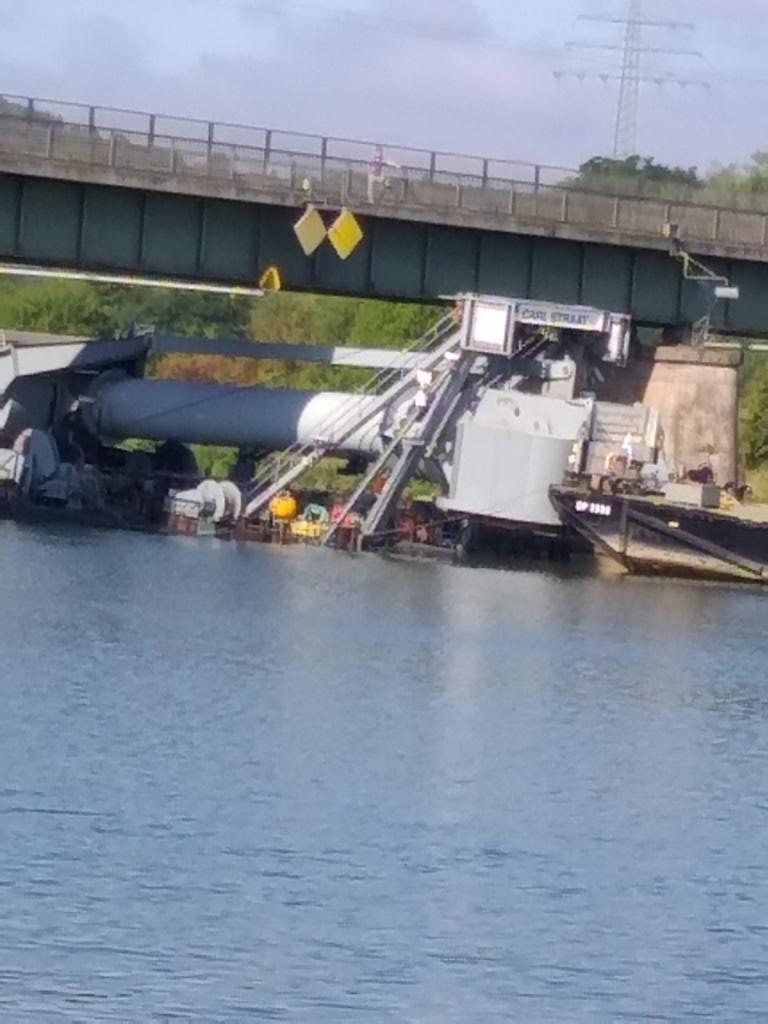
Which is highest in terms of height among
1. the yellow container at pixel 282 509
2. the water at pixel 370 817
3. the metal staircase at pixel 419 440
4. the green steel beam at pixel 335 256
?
the green steel beam at pixel 335 256

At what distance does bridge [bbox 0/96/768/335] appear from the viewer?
254ft

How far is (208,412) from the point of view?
3351 inches

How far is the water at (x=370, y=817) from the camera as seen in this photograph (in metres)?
26.1

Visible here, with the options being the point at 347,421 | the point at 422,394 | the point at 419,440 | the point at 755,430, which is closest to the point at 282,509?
the point at 347,421

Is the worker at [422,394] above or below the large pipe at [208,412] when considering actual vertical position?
above

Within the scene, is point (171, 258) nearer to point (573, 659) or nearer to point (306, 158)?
point (306, 158)

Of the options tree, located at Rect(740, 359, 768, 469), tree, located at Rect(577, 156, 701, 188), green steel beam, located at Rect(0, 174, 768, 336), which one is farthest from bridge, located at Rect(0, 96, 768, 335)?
tree, located at Rect(577, 156, 701, 188)

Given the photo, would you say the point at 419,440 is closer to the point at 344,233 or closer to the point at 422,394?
the point at 422,394

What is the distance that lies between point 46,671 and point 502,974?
64.7ft

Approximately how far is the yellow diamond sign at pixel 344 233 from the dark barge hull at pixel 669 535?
907cm

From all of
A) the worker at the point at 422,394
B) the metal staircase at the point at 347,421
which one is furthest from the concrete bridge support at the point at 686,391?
the worker at the point at 422,394

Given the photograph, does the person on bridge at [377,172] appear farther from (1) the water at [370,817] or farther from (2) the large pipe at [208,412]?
(1) the water at [370,817]

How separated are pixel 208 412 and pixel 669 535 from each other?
632 inches

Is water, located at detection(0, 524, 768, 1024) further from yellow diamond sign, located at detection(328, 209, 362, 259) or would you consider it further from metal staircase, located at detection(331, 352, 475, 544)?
yellow diamond sign, located at detection(328, 209, 362, 259)
